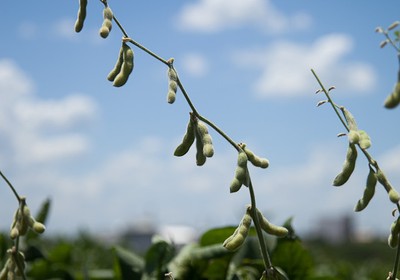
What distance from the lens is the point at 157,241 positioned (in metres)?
2.41

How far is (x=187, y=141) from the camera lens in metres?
1.31

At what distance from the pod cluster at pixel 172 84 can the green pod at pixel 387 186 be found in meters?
0.37

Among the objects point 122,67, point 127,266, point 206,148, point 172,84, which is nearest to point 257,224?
point 206,148

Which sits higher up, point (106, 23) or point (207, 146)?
point (106, 23)

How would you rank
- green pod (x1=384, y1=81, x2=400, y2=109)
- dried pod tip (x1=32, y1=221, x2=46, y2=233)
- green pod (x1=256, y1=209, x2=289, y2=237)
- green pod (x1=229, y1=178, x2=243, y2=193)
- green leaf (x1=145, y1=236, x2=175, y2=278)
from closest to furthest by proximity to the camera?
1. green pod (x1=384, y1=81, x2=400, y2=109)
2. green pod (x1=229, y1=178, x2=243, y2=193)
3. green pod (x1=256, y1=209, x2=289, y2=237)
4. dried pod tip (x1=32, y1=221, x2=46, y2=233)
5. green leaf (x1=145, y1=236, x2=175, y2=278)

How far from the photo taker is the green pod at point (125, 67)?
1.31 metres

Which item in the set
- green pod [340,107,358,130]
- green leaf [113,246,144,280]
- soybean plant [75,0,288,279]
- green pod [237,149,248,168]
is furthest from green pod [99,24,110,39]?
green leaf [113,246,144,280]

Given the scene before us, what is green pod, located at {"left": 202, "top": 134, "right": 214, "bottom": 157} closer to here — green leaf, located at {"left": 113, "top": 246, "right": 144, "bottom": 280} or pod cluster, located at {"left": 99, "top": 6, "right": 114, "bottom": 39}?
pod cluster, located at {"left": 99, "top": 6, "right": 114, "bottom": 39}

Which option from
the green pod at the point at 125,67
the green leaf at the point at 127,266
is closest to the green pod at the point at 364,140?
the green pod at the point at 125,67

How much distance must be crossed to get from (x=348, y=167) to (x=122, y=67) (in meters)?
0.45

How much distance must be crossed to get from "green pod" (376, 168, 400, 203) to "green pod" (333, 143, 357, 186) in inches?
1.9

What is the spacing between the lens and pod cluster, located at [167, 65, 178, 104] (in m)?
1.24

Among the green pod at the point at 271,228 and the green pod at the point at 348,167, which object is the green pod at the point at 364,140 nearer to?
the green pod at the point at 348,167

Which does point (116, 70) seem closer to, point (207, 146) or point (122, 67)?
point (122, 67)
